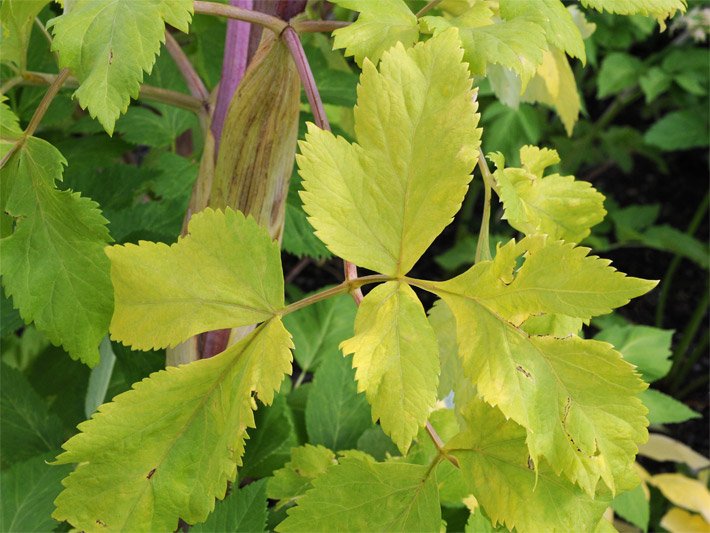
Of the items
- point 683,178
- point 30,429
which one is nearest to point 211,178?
point 30,429

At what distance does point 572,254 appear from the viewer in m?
0.35

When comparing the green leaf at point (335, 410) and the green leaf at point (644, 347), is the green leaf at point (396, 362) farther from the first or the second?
the green leaf at point (644, 347)

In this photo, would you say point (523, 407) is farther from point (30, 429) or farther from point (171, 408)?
point (30, 429)

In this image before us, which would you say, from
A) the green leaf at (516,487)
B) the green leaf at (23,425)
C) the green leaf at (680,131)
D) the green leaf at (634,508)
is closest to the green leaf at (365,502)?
the green leaf at (516,487)

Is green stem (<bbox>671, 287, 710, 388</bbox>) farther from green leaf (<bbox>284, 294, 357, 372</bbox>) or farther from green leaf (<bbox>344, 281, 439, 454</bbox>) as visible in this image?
green leaf (<bbox>344, 281, 439, 454</bbox>)

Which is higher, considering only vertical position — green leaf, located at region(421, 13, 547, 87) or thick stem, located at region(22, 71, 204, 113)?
green leaf, located at region(421, 13, 547, 87)

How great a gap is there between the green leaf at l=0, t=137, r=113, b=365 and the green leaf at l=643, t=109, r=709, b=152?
5.23ft

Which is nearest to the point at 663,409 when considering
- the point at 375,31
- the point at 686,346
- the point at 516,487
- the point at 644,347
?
the point at 644,347

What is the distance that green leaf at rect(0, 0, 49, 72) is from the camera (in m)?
0.41

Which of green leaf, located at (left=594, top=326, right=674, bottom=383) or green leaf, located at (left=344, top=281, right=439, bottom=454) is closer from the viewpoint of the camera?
green leaf, located at (left=344, top=281, right=439, bottom=454)

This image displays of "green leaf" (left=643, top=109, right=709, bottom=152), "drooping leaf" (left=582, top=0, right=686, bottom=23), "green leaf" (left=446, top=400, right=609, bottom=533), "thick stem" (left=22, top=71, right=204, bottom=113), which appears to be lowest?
"green leaf" (left=643, top=109, right=709, bottom=152)

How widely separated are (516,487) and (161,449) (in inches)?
7.1

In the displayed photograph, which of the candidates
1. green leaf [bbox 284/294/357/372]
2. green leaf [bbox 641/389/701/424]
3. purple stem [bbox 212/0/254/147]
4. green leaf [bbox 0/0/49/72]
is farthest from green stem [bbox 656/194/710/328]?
green leaf [bbox 0/0/49/72]

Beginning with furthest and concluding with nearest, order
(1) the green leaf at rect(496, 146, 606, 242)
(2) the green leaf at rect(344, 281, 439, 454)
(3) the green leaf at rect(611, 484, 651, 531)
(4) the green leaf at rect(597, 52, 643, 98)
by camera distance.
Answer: (4) the green leaf at rect(597, 52, 643, 98) < (3) the green leaf at rect(611, 484, 651, 531) < (1) the green leaf at rect(496, 146, 606, 242) < (2) the green leaf at rect(344, 281, 439, 454)
